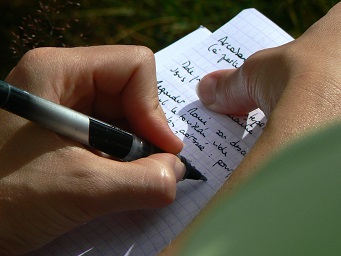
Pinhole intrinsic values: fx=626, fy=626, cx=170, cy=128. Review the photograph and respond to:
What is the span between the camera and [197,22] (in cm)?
164

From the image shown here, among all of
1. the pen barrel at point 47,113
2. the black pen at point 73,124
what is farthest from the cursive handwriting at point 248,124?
the pen barrel at point 47,113

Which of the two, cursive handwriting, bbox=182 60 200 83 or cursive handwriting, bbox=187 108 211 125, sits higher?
cursive handwriting, bbox=182 60 200 83

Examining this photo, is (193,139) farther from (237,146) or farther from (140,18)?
(140,18)

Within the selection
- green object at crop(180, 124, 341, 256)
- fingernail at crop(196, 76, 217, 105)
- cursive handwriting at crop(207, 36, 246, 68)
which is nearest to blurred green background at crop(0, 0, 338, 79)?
cursive handwriting at crop(207, 36, 246, 68)

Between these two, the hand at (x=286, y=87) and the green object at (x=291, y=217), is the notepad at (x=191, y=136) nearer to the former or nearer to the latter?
the hand at (x=286, y=87)

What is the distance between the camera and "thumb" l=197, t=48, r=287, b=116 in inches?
37.9

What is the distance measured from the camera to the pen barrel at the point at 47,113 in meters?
0.82

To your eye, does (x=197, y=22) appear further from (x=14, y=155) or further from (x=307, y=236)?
(x=307, y=236)

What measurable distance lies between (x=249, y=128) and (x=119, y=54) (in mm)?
282

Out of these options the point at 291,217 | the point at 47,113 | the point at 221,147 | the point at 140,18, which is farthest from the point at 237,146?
the point at 140,18

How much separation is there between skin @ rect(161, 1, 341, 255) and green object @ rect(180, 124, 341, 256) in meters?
0.21

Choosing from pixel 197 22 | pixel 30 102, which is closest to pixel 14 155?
pixel 30 102

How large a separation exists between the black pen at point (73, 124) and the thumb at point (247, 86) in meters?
0.21

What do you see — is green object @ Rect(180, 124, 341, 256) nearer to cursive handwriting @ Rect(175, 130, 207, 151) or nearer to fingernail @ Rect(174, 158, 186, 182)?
fingernail @ Rect(174, 158, 186, 182)
